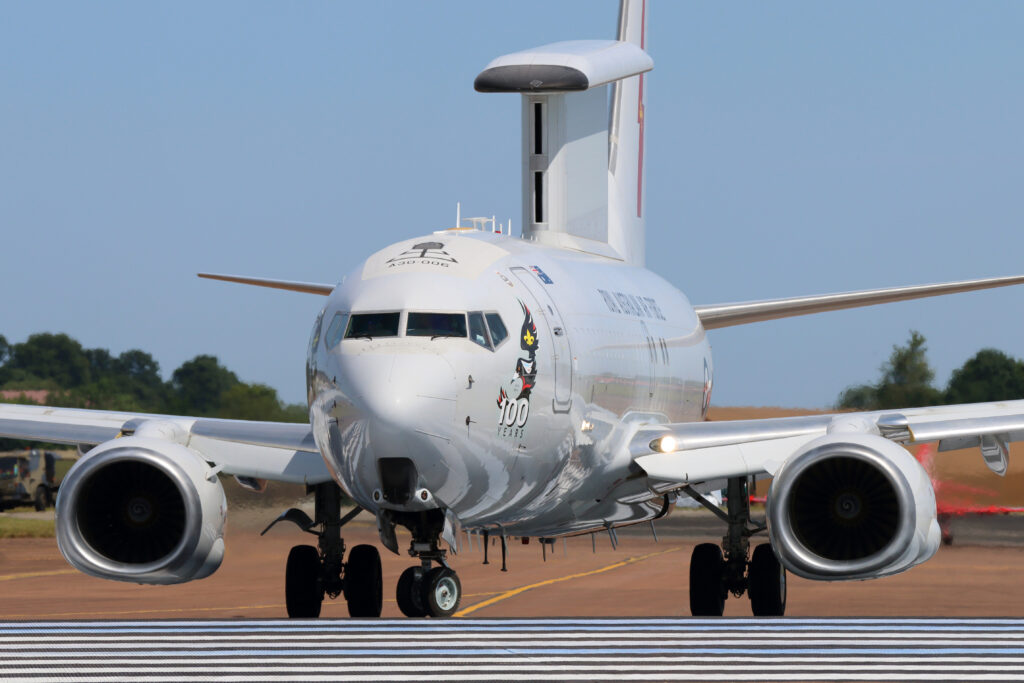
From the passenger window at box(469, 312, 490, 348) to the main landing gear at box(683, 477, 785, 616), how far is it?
574cm

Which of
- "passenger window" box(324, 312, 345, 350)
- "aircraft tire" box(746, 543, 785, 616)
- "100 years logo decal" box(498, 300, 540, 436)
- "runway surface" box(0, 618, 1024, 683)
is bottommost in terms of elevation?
"aircraft tire" box(746, 543, 785, 616)

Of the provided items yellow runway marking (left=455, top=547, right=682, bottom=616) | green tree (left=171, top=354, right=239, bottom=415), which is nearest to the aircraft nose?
yellow runway marking (left=455, top=547, right=682, bottom=616)

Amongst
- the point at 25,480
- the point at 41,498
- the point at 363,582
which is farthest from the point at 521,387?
the point at 41,498

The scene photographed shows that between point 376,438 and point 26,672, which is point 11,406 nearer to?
point 376,438

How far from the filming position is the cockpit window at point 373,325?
16766mm

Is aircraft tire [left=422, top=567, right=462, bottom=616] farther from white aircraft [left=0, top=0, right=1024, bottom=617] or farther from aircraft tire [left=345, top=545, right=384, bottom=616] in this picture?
aircraft tire [left=345, top=545, right=384, bottom=616]

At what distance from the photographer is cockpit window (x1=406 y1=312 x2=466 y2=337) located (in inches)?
662

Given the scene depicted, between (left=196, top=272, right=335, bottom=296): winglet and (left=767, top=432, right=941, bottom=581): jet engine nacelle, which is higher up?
(left=196, top=272, right=335, bottom=296): winglet

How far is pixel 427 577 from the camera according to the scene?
1777 centimetres

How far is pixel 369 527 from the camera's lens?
35.4 meters

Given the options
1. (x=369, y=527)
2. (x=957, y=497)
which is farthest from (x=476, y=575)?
(x=957, y=497)

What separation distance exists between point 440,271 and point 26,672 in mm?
6235

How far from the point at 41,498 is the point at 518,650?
1441 inches

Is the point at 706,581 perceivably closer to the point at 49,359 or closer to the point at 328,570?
the point at 328,570
